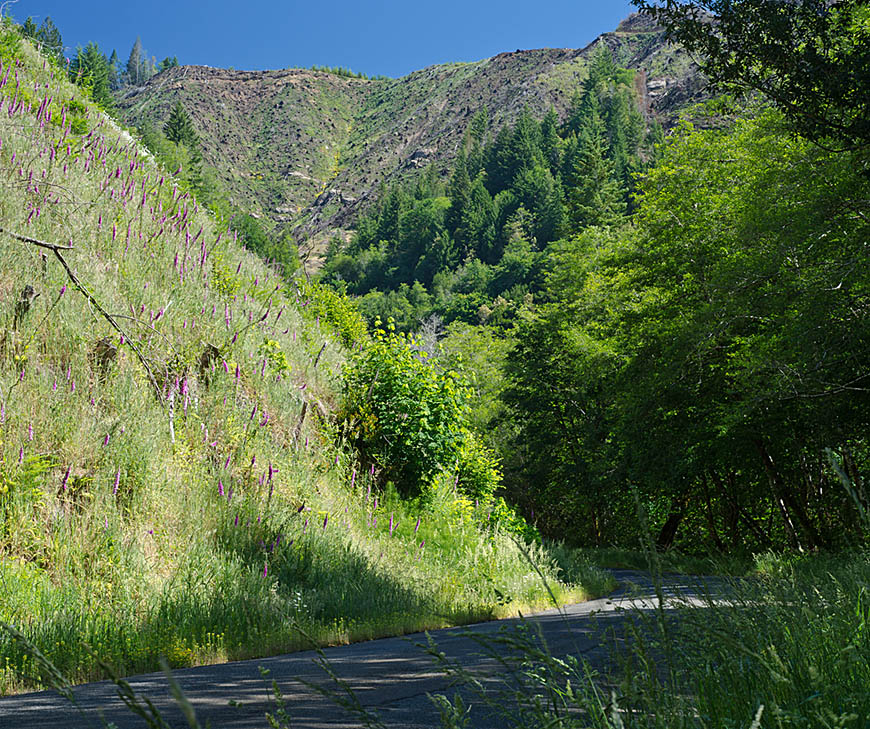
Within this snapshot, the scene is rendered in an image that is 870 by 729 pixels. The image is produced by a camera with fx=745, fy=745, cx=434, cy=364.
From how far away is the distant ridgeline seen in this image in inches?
4397

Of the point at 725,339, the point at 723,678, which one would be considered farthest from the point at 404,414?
the point at 725,339

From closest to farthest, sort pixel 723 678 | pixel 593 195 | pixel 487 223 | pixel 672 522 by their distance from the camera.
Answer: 1. pixel 723 678
2. pixel 672 522
3. pixel 593 195
4. pixel 487 223

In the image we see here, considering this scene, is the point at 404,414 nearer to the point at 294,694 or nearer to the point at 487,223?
the point at 294,694

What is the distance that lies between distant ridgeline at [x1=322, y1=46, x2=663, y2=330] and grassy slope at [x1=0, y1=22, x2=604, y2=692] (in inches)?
2967

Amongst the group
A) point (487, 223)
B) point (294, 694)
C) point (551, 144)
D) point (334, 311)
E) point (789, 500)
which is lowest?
point (789, 500)

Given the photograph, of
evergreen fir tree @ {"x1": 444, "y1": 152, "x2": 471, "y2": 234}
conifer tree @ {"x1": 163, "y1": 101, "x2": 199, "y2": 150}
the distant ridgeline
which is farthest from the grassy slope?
evergreen fir tree @ {"x1": 444, "y1": 152, "x2": 471, "y2": 234}

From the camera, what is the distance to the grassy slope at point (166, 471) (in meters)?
6.74

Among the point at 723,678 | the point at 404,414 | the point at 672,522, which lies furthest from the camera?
the point at 672,522

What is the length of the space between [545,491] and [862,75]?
95.0ft

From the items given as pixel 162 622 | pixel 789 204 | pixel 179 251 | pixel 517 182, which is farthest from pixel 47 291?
pixel 517 182

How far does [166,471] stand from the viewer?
8898mm

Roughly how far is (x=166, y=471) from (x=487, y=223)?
129 m

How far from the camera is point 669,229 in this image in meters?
23.3

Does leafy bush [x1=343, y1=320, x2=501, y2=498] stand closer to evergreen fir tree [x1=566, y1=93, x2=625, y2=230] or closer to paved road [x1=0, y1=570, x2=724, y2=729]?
paved road [x1=0, y1=570, x2=724, y2=729]
